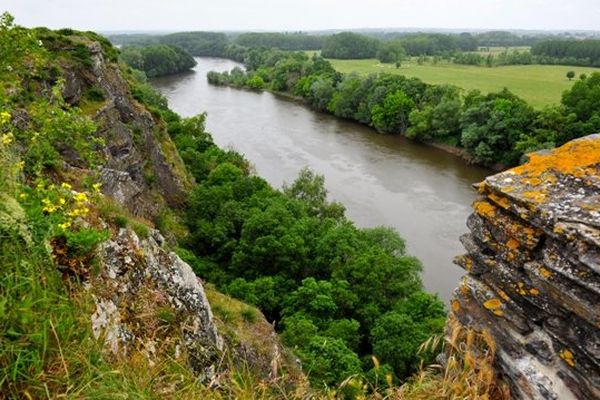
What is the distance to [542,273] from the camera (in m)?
6.10

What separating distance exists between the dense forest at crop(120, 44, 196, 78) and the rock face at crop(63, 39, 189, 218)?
267 feet

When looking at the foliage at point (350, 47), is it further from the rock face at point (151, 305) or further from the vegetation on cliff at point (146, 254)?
the rock face at point (151, 305)

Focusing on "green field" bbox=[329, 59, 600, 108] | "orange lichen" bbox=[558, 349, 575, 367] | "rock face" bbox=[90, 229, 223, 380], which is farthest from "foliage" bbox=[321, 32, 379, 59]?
"orange lichen" bbox=[558, 349, 575, 367]

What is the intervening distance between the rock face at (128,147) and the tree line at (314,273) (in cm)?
207

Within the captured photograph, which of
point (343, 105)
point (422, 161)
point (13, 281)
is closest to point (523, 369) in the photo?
point (13, 281)

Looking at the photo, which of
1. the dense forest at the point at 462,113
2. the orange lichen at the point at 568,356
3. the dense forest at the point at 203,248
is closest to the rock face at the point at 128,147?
the dense forest at the point at 203,248

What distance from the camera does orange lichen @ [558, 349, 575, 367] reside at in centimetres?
580

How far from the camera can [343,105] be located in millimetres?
69062

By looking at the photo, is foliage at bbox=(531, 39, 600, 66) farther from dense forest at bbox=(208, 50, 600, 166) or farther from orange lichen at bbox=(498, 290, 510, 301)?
orange lichen at bbox=(498, 290, 510, 301)

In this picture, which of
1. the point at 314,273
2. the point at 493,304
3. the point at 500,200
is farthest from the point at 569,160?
the point at 314,273

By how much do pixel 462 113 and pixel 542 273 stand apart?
51.5 metres

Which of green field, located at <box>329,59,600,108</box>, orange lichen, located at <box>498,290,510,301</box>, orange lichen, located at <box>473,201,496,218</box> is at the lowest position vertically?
green field, located at <box>329,59,600,108</box>

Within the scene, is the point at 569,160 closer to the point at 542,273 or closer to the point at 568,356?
the point at 542,273

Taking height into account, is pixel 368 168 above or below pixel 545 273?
below
